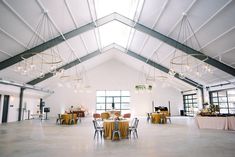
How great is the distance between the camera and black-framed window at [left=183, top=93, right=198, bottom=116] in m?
18.7

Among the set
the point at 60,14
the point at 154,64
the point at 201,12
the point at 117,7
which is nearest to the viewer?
the point at 201,12

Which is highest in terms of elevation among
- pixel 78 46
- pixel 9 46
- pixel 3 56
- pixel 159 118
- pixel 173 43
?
pixel 78 46

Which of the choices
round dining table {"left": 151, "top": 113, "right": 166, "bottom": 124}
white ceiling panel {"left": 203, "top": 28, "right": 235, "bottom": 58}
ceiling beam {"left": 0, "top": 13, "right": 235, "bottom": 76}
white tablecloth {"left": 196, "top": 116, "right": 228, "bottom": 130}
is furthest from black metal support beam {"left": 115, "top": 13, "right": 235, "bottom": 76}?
round dining table {"left": 151, "top": 113, "right": 166, "bottom": 124}

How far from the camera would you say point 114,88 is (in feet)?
67.4

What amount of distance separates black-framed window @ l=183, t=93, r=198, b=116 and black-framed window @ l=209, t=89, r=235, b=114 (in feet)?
12.8

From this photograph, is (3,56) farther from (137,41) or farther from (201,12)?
(201,12)

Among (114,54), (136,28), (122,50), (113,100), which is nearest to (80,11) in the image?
(136,28)

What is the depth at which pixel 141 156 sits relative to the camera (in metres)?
4.58

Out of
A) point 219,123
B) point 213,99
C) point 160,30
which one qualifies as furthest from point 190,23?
point 213,99

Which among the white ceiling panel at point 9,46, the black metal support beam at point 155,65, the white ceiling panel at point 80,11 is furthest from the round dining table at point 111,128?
the black metal support beam at point 155,65

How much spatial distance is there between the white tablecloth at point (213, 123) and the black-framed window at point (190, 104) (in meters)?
8.86

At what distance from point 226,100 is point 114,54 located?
11.6m

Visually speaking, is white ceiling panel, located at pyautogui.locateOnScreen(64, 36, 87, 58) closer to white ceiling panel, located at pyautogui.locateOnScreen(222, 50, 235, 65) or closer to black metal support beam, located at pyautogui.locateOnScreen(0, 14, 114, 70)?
black metal support beam, located at pyautogui.locateOnScreen(0, 14, 114, 70)

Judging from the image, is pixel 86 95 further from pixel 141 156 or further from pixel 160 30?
pixel 141 156
